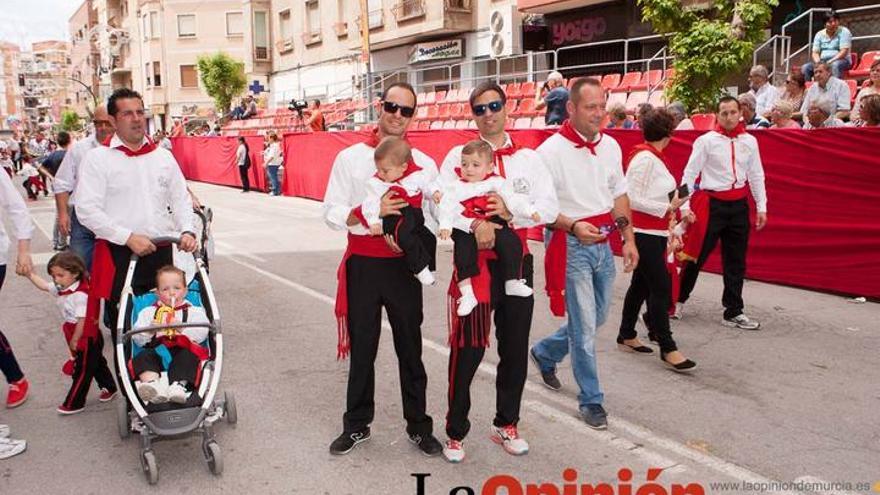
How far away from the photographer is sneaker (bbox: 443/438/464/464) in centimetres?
418

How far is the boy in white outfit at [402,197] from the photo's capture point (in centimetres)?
381

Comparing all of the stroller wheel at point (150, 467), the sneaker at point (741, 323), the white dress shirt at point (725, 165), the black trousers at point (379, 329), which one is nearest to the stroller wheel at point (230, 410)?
the stroller wheel at point (150, 467)

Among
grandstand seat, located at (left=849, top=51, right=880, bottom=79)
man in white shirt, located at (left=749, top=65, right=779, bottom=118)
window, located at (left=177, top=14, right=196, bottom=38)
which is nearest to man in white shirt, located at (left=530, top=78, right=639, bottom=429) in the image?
man in white shirt, located at (left=749, top=65, right=779, bottom=118)

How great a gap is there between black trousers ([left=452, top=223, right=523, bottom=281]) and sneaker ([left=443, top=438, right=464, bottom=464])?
3.22ft

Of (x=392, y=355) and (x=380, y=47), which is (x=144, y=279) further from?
(x=380, y=47)

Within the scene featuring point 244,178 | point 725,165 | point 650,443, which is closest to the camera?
point 650,443

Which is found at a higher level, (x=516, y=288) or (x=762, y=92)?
(x=762, y=92)

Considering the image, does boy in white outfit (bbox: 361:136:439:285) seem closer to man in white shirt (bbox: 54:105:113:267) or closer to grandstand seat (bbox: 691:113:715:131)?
man in white shirt (bbox: 54:105:113:267)

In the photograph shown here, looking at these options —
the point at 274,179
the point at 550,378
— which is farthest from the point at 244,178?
the point at 550,378

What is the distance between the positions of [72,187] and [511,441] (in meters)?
5.06

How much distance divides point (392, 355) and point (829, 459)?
10.8 feet

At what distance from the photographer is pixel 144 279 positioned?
488cm

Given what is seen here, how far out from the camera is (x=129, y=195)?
4723 millimetres

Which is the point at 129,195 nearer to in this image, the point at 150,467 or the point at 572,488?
the point at 150,467
